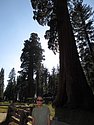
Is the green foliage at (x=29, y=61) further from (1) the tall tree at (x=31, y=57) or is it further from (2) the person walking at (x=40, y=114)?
(2) the person walking at (x=40, y=114)

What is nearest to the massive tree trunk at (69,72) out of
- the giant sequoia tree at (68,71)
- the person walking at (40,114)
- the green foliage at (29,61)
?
the giant sequoia tree at (68,71)

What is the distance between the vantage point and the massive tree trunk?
57.9 feet

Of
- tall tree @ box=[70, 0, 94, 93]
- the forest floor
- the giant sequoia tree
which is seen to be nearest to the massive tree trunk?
the giant sequoia tree

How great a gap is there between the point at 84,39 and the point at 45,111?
44427 millimetres

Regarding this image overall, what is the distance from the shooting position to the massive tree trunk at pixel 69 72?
17.7 m

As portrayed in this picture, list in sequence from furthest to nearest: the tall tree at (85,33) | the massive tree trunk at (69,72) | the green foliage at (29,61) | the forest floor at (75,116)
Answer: the green foliage at (29,61)
the tall tree at (85,33)
the massive tree trunk at (69,72)
the forest floor at (75,116)

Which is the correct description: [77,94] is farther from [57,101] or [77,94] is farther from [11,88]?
[11,88]

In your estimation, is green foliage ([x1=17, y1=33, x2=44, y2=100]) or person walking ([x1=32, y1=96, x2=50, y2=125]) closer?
person walking ([x1=32, y1=96, x2=50, y2=125])

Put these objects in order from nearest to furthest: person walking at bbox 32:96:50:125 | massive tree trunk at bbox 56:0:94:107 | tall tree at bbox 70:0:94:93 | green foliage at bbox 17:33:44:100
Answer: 1. person walking at bbox 32:96:50:125
2. massive tree trunk at bbox 56:0:94:107
3. tall tree at bbox 70:0:94:93
4. green foliage at bbox 17:33:44:100

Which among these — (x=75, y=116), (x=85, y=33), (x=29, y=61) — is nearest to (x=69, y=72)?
(x=75, y=116)

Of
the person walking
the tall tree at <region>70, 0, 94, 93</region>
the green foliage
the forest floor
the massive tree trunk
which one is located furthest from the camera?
the green foliage

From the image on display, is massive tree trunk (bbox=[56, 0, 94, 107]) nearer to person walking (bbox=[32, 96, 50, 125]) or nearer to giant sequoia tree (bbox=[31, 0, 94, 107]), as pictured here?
giant sequoia tree (bbox=[31, 0, 94, 107])

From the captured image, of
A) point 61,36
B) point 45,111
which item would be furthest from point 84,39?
point 45,111

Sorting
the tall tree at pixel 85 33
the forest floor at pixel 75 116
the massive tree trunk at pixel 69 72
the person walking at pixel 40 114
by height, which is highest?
the tall tree at pixel 85 33
